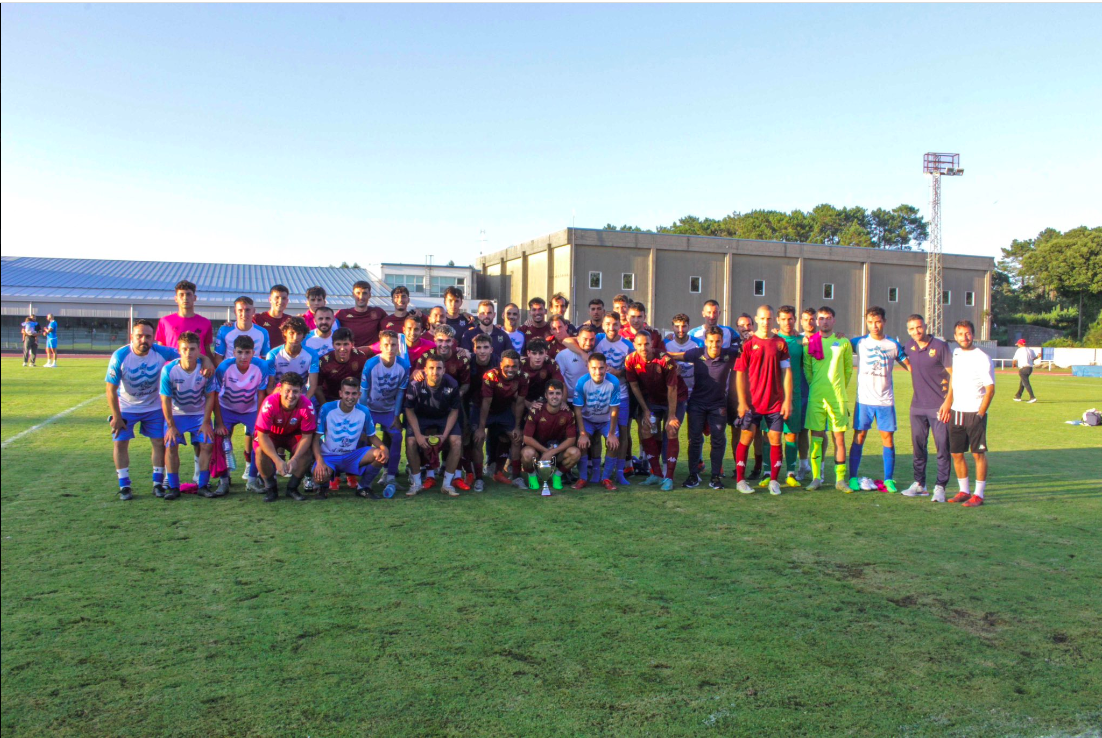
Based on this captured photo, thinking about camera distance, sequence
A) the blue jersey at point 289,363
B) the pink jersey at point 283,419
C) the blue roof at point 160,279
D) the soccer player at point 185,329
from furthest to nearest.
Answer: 1. the blue roof at point 160,279
2. the blue jersey at point 289,363
3. the soccer player at point 185,329
4. the pink jersey at point 283,419

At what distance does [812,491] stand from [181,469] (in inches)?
263

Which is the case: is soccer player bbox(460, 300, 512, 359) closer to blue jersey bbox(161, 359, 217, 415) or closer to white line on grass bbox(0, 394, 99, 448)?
blue jersey bbox(161, 359, 217, 415)

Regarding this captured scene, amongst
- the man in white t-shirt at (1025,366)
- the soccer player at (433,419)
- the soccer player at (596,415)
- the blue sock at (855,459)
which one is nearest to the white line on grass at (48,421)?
the soccer player at (433,419)

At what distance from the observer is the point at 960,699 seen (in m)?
3.30

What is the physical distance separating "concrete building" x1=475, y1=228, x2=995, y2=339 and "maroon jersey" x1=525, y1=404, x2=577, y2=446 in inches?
1316

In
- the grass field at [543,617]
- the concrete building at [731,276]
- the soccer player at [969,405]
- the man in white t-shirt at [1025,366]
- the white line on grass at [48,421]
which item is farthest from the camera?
the concrete building at [731,276]

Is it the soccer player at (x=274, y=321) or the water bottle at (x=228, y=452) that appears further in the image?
the soccer player at (x=274, y=321)

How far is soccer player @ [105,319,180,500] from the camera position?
670cm

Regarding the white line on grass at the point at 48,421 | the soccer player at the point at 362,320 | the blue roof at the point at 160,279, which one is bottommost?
the white line on grass at the point at 48,421

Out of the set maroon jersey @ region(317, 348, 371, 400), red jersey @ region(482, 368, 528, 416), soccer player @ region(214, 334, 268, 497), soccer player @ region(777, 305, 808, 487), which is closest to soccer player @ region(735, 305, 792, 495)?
soccer player @ region(777, 305, 808, 487)

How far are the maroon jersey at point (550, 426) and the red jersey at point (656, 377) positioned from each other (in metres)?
0.82

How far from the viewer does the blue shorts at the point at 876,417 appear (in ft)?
25.6

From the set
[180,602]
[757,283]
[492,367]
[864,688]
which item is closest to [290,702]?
[180,602]

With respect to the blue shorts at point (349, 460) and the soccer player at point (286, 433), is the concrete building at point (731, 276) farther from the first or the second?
the soccer player at point (286, 433)
